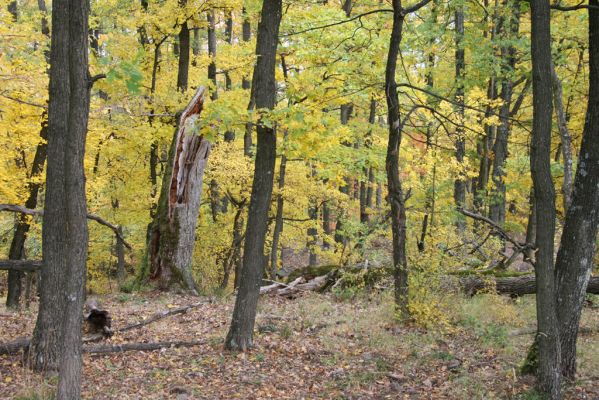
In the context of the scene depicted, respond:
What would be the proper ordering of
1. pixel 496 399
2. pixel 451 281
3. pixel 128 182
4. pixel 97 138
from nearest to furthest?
1. pixel 496 399
2. pixel 451 281
3. pixel 97 138
4. pixel 128 182

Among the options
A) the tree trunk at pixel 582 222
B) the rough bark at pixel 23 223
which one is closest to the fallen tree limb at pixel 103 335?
the rough bark at pixel 23 223

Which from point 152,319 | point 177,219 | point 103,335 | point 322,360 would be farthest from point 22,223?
point 322,360

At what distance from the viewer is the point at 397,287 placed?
927 centimetres

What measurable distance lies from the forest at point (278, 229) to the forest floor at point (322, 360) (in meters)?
0.04

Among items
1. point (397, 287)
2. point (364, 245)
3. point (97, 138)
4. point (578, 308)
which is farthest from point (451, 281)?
point (97, 138)

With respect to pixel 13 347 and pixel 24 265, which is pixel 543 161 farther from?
pixel 24 265

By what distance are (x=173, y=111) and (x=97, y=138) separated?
260 centimetres

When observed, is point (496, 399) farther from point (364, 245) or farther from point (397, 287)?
point (364, 245)

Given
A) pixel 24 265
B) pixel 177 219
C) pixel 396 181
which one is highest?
pixel 396 181

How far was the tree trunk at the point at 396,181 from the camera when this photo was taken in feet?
27.1

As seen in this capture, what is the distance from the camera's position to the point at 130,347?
7727mm

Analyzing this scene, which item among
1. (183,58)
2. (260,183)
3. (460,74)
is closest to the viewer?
(260,183)

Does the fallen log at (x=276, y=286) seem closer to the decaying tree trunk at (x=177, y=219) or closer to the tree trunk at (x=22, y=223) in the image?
the decaying tree trunk at (x=177, y=219)

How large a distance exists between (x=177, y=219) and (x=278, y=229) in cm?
396
